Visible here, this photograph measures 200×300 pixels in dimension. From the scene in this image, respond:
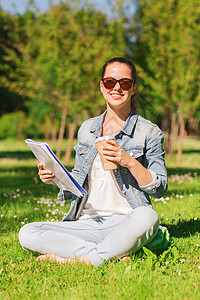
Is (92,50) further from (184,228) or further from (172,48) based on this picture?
(184,228)

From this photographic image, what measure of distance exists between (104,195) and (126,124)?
2.19ft

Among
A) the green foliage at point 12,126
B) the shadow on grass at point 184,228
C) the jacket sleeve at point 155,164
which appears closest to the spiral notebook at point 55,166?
the jacket sleeve at point 155,164

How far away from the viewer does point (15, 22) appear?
1466 cm

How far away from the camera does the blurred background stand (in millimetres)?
13672

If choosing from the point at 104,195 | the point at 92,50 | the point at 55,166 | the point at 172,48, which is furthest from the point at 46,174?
the point at 172,48

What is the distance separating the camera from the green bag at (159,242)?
10.9ft

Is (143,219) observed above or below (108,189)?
below

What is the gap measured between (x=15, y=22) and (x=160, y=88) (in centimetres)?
614

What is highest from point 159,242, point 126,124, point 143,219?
point 126,124

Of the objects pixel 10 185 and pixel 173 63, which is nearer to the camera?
pixel 10 185

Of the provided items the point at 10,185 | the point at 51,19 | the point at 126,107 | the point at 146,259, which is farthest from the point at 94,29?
the point at 146,259

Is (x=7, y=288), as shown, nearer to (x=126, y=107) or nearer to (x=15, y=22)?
(x=126, y=107)

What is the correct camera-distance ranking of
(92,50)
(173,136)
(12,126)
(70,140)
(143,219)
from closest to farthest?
1. (143,219)
2. (92,50)
3. (70,140)
4. (173,136)
5. (12,126)

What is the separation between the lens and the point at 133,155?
3.36 metres
